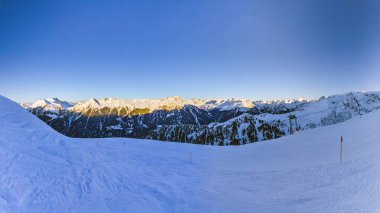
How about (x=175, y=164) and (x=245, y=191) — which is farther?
(x=175, y=164)

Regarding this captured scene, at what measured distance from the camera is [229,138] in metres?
Result: 190

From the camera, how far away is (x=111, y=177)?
14500mm

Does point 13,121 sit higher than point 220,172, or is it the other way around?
point 13,121

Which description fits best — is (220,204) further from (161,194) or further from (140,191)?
(140,191)

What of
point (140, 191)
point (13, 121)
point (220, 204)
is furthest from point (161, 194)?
point (13, 121)

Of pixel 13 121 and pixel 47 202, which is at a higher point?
pixel 13 121

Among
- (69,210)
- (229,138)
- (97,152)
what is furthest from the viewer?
(229,138)

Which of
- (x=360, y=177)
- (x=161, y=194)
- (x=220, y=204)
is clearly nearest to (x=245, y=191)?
(x=220, y=204)

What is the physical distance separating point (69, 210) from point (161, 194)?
3.83 metres

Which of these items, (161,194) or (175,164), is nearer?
(161,194)

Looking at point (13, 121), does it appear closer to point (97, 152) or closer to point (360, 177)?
point (97, 152)

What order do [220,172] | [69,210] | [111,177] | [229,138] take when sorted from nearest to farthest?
[69,210]
[111,177]
[220,172]
[229,138]

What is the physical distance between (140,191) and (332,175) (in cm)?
860

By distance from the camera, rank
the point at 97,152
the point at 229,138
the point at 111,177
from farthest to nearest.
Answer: the point at 229,138
the point at 97,152
the point at 111,177
